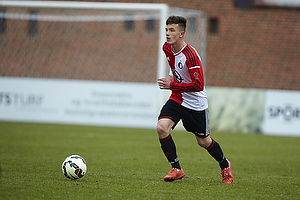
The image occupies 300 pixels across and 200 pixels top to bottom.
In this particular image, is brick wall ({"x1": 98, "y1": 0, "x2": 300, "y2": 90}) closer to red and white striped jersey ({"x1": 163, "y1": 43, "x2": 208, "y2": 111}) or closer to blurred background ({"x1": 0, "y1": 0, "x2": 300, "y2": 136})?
blurred background ({"x1": 0, "y1": 0, "x2": 300, "y2": 136})

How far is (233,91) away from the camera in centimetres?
1631

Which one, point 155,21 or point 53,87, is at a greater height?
point 155,21

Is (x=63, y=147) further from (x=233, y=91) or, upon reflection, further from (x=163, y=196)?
(x=233, y=91)

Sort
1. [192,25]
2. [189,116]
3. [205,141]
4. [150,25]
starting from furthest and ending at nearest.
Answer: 1. [150,25]
2. [192,25]
3. [205,141]
4. [189,116]

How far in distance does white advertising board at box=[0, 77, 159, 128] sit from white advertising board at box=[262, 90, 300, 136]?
347 cm

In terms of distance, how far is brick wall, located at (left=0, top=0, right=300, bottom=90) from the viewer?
2120 centimetres

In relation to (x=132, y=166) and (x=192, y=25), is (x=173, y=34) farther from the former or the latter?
(x=192, y=25)

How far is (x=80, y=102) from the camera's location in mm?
16141

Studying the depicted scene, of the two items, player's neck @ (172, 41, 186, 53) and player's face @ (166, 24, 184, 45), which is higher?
player's face @ (166, 24, 184, 45)

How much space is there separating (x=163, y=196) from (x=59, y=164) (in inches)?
109

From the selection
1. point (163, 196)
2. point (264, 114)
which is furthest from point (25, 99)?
point (163, 196)

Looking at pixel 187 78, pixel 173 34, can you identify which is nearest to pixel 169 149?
pixel 187 78

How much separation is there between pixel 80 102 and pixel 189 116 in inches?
390

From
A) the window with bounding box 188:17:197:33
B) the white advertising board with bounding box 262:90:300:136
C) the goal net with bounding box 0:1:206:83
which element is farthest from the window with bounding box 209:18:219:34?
the white advertising board with bounding box 262:90:300:136
